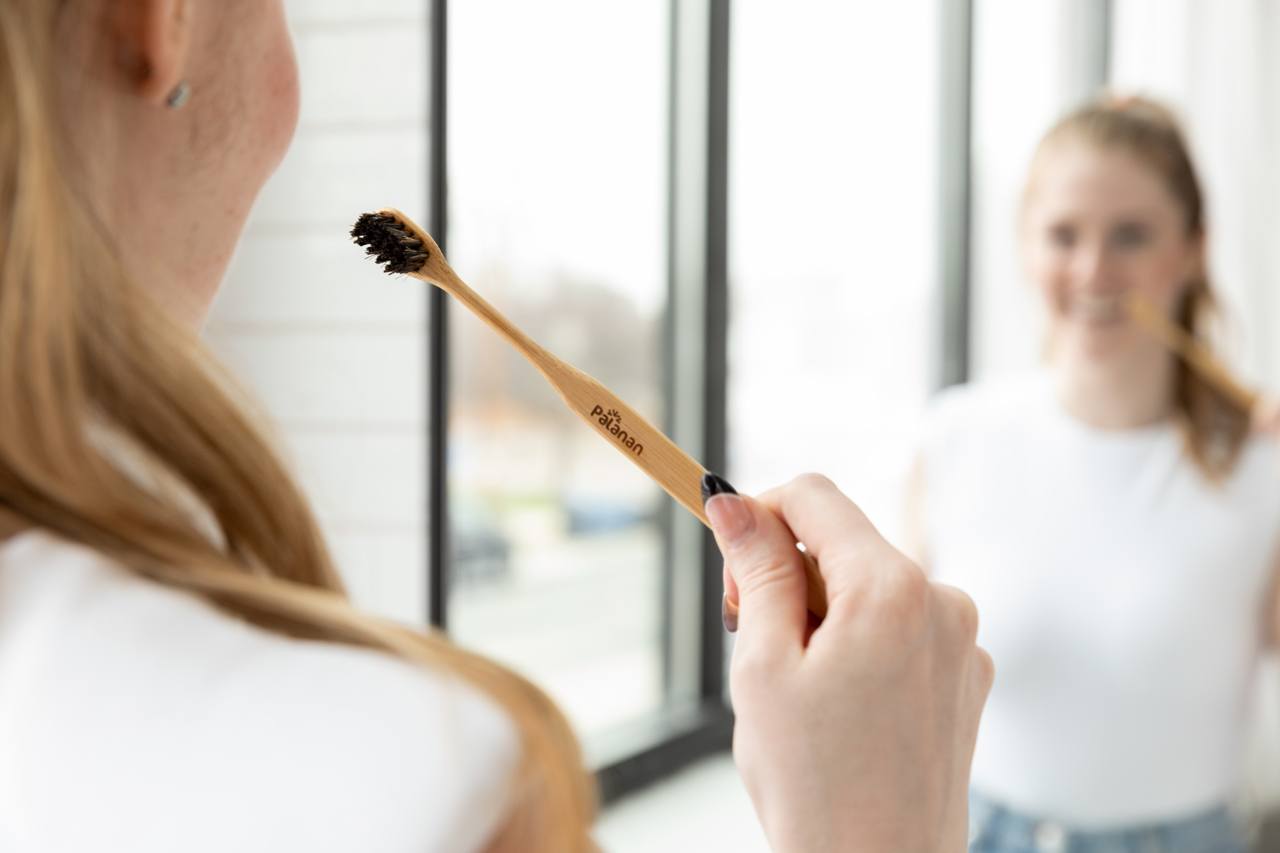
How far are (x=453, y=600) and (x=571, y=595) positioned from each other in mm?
220

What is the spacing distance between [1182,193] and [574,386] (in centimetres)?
106

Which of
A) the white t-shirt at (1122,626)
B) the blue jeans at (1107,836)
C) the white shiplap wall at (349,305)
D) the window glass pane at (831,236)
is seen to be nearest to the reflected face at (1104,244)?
the white t-shirt at (1122,626)

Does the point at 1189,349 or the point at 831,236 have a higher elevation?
the point at 831,236

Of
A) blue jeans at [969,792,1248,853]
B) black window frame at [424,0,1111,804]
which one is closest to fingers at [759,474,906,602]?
black window frame at [424,0,1111,804]

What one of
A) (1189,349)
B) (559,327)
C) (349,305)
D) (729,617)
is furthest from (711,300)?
(729,617)

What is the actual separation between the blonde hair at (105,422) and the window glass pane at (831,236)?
116 centimetres

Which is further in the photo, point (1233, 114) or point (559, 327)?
point (1233, 114)

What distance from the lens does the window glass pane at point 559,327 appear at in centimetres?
111

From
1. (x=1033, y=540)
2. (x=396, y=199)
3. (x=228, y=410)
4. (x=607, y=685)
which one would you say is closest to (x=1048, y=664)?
(x=1033, y=540)

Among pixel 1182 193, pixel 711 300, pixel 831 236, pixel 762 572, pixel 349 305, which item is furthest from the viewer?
pixel 831 236

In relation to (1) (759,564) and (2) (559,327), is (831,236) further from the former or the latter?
(1) (759,564)

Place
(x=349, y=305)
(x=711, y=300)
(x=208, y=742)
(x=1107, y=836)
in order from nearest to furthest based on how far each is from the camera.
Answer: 1. (x=208, y=742)
2. (x=349, y=305)
3. (x=1107, y=836)
4. (x=711, y=300)

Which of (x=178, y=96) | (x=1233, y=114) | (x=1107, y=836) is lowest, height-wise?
(x=1107, y=836)

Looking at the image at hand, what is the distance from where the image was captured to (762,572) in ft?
1.31
